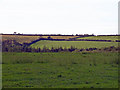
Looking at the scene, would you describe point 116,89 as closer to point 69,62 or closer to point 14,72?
point 14,72

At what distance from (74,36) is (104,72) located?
66.2 meters

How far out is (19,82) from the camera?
1647cm

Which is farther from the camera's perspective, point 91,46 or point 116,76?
point 91,46

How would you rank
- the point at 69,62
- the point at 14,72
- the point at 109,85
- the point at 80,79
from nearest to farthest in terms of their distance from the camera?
the point at 109,85 < the point at 80,79 < the point at 14,72 < the point at 69,62

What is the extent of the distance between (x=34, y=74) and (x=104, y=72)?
4770 mm

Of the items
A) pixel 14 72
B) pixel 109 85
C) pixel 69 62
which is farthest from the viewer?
pixel 69 62

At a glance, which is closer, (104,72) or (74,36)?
(104,72)

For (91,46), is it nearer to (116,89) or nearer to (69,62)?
(69,62)

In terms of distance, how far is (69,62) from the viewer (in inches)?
1061

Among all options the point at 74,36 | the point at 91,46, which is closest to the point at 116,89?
the point at 91,46

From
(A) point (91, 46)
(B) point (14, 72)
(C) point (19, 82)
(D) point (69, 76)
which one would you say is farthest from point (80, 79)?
(A) point (91, 46)

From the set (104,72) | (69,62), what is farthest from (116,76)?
(69,62)

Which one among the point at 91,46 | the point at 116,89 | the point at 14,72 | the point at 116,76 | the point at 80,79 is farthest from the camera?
the point at 91,46

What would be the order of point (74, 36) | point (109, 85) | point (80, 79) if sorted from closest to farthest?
1. point (109, 85)
2. point (80, 79)
3. point (74, 36)
